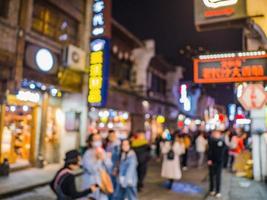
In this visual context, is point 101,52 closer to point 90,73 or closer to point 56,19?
point 90,73

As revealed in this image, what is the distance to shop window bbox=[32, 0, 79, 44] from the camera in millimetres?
14812

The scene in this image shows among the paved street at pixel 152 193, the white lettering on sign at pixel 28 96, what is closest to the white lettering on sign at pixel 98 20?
the white lettering on sign at pixel 28 96

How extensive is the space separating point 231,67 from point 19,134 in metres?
10.9

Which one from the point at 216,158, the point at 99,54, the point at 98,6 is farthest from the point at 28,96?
the point at 216,158

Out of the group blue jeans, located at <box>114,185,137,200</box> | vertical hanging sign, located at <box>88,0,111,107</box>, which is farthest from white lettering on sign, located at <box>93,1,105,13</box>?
blue jeans, located at <box>114,185,137,200</box>

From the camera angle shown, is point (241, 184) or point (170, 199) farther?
point (241, 184)

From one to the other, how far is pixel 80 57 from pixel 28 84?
11.0 feet

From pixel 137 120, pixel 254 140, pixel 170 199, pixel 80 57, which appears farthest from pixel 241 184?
pixel 137 120

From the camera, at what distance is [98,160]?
25.5 ft

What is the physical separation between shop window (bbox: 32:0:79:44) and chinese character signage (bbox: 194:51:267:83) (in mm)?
8945

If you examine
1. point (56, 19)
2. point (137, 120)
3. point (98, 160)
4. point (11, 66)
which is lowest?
point (98, 160)

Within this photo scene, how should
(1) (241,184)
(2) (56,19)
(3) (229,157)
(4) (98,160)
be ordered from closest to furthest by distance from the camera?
(4) (98,160)
(1) (241,184)
(2) (56,19)
(3) (229,157)

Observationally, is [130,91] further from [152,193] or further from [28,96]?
[152,193]

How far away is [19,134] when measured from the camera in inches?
603
